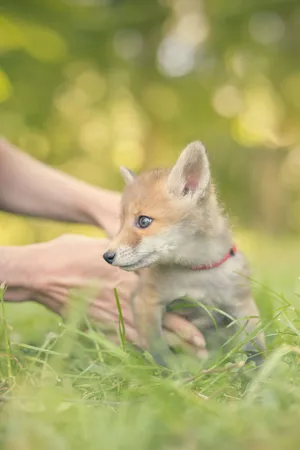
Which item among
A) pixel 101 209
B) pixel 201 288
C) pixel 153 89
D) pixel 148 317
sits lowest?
pixel 148 317

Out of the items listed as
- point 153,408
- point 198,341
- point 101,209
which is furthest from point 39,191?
point 153,408

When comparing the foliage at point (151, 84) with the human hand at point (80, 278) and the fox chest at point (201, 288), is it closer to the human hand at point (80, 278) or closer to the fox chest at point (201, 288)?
the human hand at point (80, 278)

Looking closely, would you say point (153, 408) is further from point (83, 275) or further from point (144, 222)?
point (83, 275)

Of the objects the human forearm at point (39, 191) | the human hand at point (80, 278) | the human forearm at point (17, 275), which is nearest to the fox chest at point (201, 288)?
the human hand at point (80, 278)

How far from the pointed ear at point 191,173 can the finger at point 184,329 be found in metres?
0.39

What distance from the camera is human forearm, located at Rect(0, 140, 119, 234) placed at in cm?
318

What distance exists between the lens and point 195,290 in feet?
7.11

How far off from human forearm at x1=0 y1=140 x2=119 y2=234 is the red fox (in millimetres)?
941

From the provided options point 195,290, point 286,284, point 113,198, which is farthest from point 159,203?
point 286,284

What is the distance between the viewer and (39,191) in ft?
10.7

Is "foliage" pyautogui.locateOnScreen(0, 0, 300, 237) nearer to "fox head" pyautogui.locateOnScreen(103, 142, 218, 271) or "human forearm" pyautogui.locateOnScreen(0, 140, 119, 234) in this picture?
"human forearm" pyautogui.locateOnScreen(0, 140, 119, 234)

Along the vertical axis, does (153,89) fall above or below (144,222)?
above

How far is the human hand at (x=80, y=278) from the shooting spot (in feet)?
8.35

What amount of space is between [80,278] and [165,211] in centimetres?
60
